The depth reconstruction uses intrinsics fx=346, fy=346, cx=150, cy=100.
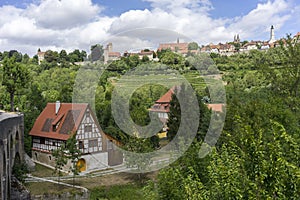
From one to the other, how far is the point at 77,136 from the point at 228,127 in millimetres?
12066

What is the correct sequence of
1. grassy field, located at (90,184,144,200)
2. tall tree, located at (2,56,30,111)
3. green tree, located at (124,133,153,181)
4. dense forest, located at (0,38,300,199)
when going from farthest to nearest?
tall tree, located at (2,56,30,111) → green tree, located at (124,133,153,181) → grassy field, located at (90,184,144,200) → dense forest, located at (0,38,300,199)

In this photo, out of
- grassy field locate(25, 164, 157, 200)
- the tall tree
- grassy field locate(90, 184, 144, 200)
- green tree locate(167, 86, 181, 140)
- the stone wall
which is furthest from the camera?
green tree locate(167, 86, 181, 140)

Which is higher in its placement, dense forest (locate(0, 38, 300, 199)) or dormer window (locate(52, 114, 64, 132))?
dense forest (locate(0, 38, 300, 199))

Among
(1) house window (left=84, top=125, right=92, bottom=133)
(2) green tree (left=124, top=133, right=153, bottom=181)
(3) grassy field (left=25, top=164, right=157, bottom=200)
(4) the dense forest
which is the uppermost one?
(4) the dense forest

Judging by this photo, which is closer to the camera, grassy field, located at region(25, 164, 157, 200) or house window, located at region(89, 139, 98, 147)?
grassy field, located at region(25, 164, 157, 200)

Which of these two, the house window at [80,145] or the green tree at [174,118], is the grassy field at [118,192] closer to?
the house window at [80,145]

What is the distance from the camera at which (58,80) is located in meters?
56.1

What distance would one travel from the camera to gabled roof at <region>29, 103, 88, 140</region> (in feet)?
90.3

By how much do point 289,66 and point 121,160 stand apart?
1566cm

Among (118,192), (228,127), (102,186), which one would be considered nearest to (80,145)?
(102,186)

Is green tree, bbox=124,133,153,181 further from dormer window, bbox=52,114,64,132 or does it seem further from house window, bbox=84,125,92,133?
dormer window, bbox=52,114,64,132

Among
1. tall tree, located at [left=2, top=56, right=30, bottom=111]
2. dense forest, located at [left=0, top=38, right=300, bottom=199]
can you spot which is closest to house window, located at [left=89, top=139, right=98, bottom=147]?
dense forest, located at [left=0, top=38, right=300, bottom=199]

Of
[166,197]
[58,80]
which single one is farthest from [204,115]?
[58,80]

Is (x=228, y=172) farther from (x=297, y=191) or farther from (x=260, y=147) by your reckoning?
(x=297, y=191)
